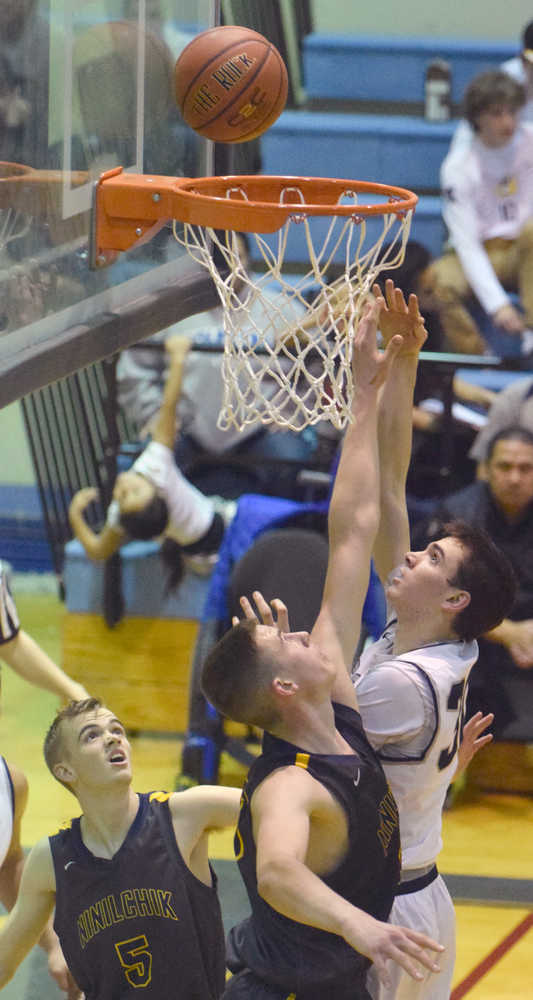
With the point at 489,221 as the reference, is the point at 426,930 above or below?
below

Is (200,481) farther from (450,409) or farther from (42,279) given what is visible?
(42,279)

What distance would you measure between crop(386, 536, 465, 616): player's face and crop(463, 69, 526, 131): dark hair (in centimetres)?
424

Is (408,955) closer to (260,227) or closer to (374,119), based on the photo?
(260,227)

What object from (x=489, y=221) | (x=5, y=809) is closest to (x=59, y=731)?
(x=5, y=809)

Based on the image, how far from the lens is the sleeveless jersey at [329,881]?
2.36 meters

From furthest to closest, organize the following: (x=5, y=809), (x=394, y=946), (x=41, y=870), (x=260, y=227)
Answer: (x=5, y=809)
(x=260, y=227)
(x=41, y=870)
(x=394, y=946)

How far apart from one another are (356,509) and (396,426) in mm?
383

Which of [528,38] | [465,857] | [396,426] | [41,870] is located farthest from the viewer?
[528,38]

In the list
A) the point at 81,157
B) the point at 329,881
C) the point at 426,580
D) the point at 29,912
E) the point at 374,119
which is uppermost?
the point at 81,157

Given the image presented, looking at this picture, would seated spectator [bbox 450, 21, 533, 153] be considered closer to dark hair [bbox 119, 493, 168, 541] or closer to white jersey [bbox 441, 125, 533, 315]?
white jersey [bbox 441, 125, 533, 315]

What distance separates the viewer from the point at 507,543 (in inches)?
200

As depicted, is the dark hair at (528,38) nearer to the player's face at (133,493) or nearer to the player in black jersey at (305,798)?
the player's face at (133,493)

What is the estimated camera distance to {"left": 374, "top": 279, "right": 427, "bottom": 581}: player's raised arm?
9.67 feet

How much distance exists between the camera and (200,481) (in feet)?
19.9
